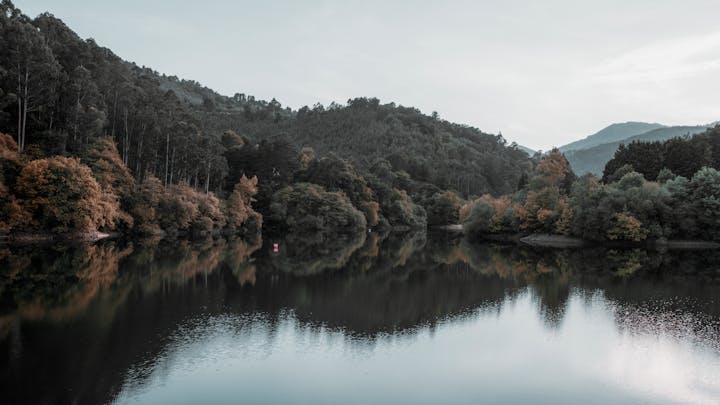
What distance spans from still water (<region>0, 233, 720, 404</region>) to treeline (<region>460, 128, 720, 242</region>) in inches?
1170

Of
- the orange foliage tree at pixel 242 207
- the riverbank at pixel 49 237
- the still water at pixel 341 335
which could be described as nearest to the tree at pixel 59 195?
the riverbank at pixel 49 237

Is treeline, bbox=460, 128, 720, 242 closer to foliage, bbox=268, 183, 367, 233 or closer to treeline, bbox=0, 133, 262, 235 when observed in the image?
foliage, bbox=268, 183, 367, 233

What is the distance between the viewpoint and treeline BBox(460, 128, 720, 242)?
71.0 m

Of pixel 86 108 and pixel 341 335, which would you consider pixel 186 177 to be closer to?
pixel 86 108

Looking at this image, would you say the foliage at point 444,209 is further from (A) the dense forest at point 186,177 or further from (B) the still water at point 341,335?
(B) the still water at point 341,335

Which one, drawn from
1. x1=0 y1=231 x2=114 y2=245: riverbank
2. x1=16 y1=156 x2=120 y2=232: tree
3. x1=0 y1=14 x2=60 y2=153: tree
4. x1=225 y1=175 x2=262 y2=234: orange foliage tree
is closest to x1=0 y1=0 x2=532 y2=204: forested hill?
x1=0 y1=14 x2=60 y2=153: tree

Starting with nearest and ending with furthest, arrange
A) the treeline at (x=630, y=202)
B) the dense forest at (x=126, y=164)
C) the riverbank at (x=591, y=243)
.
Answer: the dense forest at (x=126, y=164) → the treeline at (x=630, y=202) → the riverbank at (x=591, y=243)

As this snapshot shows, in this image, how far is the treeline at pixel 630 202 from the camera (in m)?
71.0

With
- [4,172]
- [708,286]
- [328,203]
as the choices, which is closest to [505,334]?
[708,286]

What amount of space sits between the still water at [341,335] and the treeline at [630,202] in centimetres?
2972

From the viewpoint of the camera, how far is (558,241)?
80.5 metres

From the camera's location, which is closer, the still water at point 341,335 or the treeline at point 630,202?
the still water at point 341,335

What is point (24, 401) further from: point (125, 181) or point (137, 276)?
point (125, 181)

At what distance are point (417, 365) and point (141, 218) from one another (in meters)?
57.2
